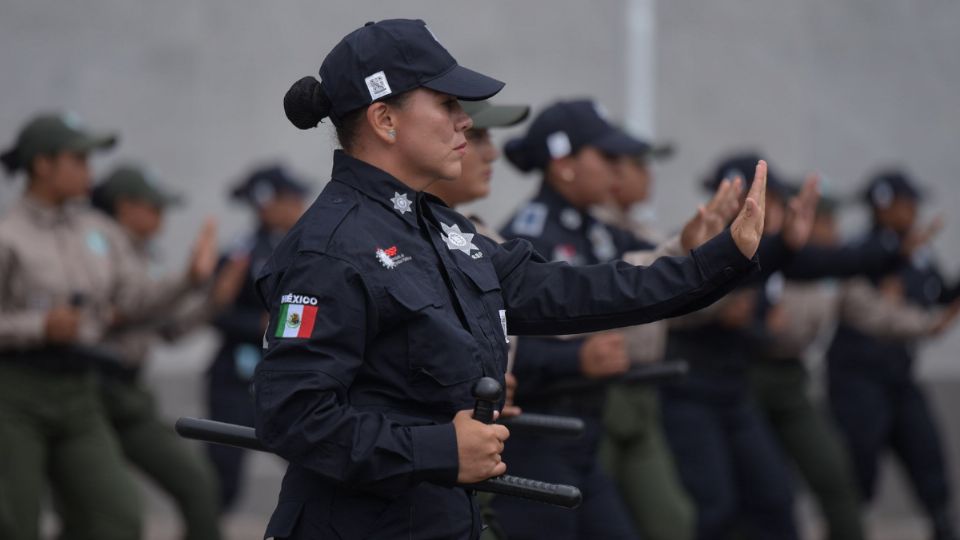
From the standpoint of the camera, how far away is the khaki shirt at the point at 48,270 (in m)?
6.32

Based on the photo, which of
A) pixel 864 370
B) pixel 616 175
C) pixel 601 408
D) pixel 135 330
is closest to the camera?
pixel 601 408

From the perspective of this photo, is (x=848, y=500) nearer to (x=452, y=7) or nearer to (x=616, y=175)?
(x=616, y=175)

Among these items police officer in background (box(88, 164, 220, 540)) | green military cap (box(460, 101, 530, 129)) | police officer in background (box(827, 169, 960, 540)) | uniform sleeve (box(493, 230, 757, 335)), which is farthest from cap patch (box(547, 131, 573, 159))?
police officer in background (box(827, 169, 960, 540))

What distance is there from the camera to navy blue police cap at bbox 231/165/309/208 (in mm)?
8797

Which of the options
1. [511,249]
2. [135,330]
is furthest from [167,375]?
[511,249]

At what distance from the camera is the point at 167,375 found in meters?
10.1

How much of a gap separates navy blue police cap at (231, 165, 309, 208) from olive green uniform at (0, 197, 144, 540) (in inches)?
86.7

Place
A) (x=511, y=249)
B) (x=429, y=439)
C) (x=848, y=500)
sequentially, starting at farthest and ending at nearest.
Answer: (x=848, y=500)
(x=511, y=249)
(x=429, y=439)

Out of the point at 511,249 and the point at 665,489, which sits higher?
the point at 511,249

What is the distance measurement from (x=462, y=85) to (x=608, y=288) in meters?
0.60

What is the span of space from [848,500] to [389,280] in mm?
5617

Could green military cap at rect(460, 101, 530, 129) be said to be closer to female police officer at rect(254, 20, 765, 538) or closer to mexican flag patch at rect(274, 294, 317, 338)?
female police officer at rect(254, 20, 765, 538)

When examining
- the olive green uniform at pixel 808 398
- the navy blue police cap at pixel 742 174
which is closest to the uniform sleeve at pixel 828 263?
the navy blue police cap at pixel 742 174

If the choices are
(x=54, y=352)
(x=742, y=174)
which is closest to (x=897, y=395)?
(x=742, y=174)
